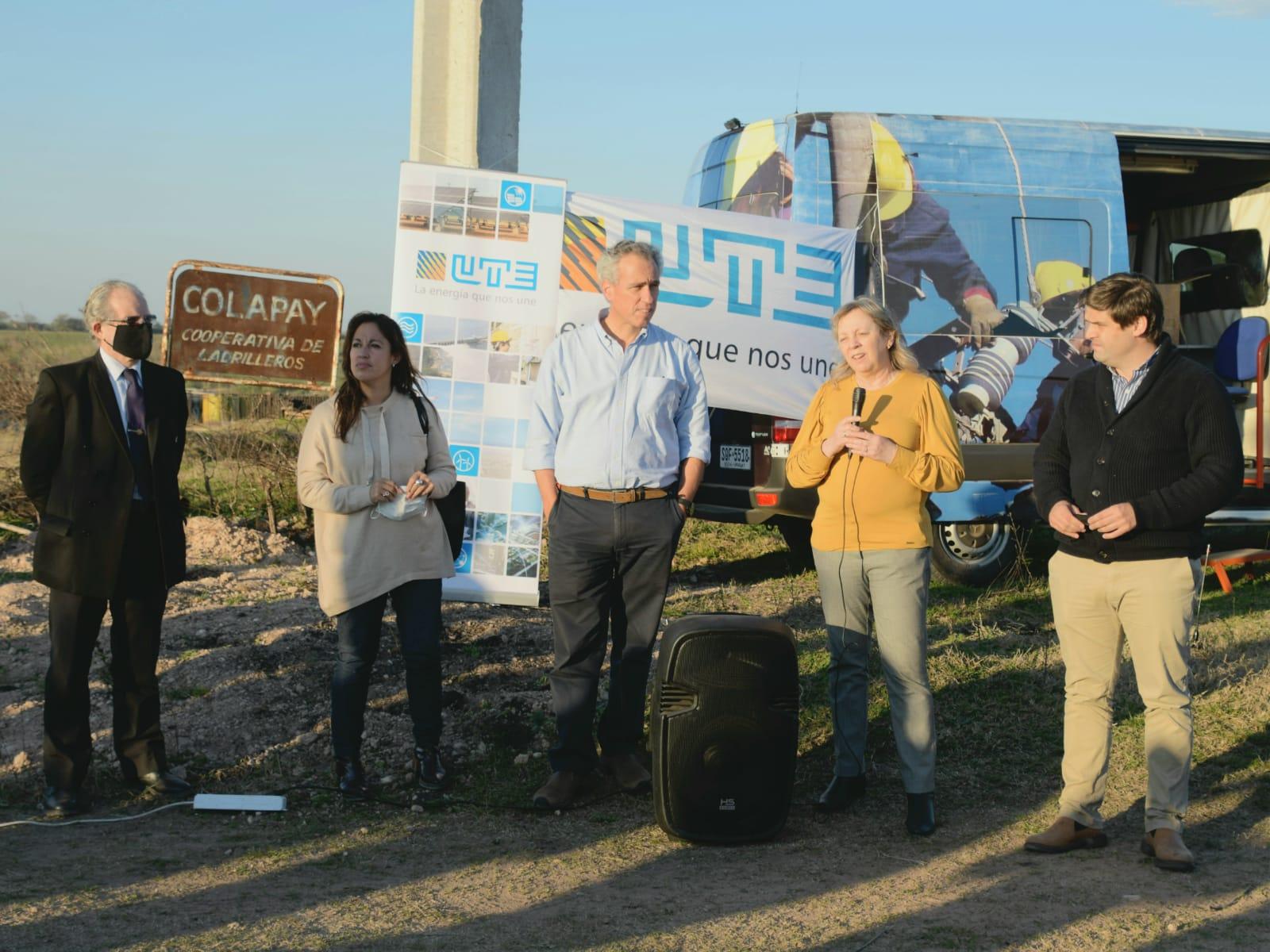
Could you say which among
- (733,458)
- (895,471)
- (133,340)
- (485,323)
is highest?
(485,323)

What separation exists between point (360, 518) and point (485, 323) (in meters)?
2.68

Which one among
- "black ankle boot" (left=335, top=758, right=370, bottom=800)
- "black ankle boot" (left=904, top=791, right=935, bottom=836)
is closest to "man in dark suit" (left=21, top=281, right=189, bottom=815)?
"black ankle boot" (left=335, top=758, right=370, bottom=800)

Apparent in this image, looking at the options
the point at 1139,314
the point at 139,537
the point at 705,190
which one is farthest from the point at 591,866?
the point at 705,190

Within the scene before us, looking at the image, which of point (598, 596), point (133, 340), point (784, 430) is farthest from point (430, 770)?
point (784, 430)

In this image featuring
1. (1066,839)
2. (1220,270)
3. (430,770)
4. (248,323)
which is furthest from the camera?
(1220,270)

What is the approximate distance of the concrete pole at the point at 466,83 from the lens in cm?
874

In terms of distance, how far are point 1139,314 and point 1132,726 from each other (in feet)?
7.48

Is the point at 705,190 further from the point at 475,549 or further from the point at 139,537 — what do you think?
the point at 139,537

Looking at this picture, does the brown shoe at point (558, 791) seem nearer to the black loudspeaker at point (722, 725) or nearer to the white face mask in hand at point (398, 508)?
the black loudspeaker at point (722, 725)

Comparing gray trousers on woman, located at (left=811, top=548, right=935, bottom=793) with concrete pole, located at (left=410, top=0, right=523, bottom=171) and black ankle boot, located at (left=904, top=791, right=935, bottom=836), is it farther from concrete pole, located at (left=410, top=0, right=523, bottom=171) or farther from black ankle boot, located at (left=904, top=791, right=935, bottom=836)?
concrete pole, located at (left=410, top=0, right=523, bottom=171)

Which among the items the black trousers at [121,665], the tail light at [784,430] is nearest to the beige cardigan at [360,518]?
the black trousers at [121,665]

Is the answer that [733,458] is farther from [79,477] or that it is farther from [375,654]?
[79,477]

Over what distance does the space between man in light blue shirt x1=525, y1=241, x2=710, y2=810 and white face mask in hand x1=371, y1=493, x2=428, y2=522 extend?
0.46 metres

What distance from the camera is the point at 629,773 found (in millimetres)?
5262
